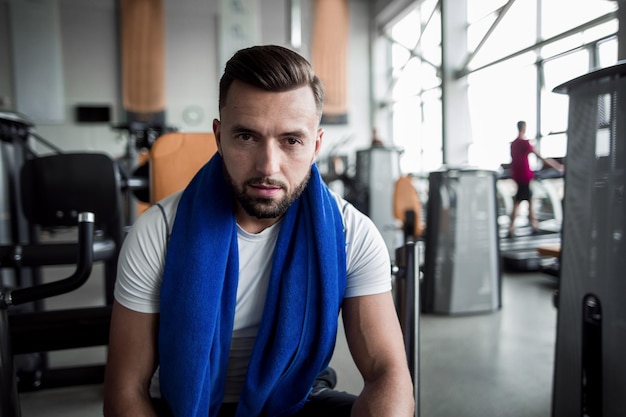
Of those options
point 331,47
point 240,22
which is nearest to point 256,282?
point 240,22

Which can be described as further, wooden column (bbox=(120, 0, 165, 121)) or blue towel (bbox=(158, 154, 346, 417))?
wooden column (bbox=(120, 0, 165, 121))

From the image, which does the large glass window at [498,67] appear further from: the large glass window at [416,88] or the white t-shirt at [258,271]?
the white t-shirt at [258,271]

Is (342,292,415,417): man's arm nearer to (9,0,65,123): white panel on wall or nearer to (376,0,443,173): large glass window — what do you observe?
(376,0,443,173): large glass window

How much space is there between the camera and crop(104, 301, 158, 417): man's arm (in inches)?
36.9

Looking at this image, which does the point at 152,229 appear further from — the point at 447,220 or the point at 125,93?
the point at 125,93

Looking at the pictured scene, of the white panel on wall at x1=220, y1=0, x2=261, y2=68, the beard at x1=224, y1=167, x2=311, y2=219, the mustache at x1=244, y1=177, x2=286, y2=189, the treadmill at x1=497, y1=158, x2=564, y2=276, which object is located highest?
the white panel on wall at x1=220, y1=0, x2=261, y2=68

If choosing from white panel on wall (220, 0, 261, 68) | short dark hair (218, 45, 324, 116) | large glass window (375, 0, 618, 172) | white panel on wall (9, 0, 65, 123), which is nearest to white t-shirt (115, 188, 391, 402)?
short dark hair (218, 45, 324, 116)

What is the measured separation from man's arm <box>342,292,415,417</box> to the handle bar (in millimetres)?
668

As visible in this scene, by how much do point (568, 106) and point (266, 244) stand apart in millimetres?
1066

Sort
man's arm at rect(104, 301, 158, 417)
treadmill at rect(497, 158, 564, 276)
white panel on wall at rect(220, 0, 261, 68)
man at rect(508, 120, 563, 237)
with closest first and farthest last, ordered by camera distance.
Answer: man's arm at rect(104, 301, 158, 417) → treadmill at rect(497, 158, 564, 276) → man at rect(508, 120, 563, 237) → white panel on wall at rect(220, 0, 261, 68)

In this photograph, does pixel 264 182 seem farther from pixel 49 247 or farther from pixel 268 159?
pixel 49 247

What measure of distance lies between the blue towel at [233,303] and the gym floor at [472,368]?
1022 mm

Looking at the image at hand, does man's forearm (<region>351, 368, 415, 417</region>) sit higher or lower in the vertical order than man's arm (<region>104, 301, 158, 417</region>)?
lower

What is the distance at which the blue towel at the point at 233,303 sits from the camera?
95 centimetres
